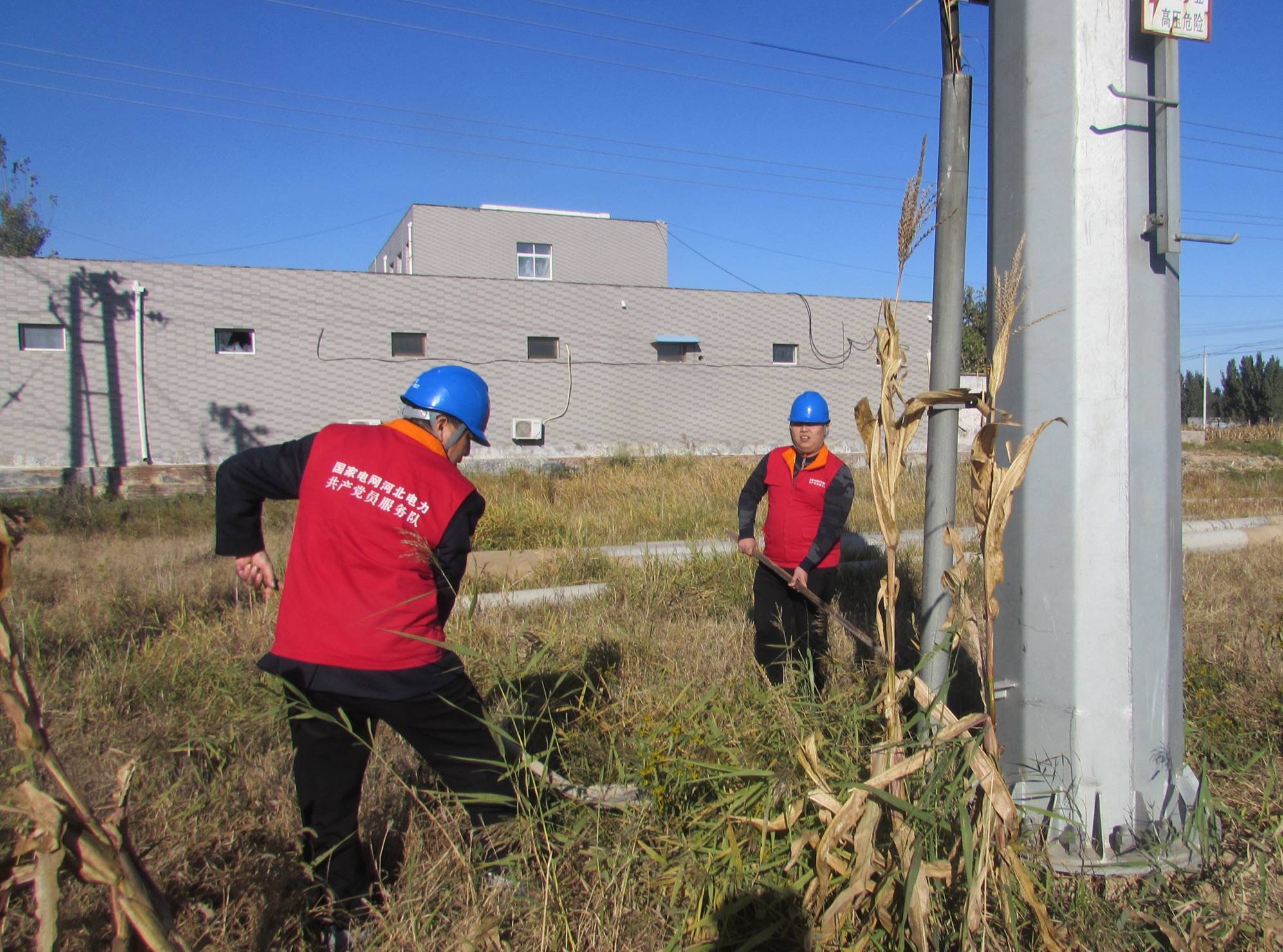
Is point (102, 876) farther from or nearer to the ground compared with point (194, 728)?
farther from the ground

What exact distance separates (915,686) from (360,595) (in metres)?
1.70

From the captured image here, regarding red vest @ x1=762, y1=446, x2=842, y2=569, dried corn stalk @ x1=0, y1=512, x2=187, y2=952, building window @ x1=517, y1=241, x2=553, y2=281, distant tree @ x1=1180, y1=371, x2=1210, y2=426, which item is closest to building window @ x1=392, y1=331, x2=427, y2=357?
building window @ x1=517, y1=241, x2=553, y2=281

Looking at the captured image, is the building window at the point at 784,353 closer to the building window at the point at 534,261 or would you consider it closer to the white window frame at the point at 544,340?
the white window frame at the point at 544,340

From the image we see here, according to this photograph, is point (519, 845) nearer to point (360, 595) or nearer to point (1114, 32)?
point (360, 595)

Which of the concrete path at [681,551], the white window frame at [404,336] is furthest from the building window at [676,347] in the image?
the concrete path at [681,551]

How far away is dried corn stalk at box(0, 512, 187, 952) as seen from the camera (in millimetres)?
1467

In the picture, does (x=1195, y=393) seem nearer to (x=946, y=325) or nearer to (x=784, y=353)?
(x=784, y=353)

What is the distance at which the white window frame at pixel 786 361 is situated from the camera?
2464 centimetres

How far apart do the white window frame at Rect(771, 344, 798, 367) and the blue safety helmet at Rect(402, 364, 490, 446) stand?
22.0 m

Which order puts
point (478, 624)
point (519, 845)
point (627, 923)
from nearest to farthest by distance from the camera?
1. point (627, 923)
2. point (519, 845)
3. point (478, 624)

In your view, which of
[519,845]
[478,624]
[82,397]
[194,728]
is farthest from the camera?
[82,397]

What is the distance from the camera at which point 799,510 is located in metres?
4.89

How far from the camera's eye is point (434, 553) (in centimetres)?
284

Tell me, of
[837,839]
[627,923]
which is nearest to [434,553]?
[627,923]
